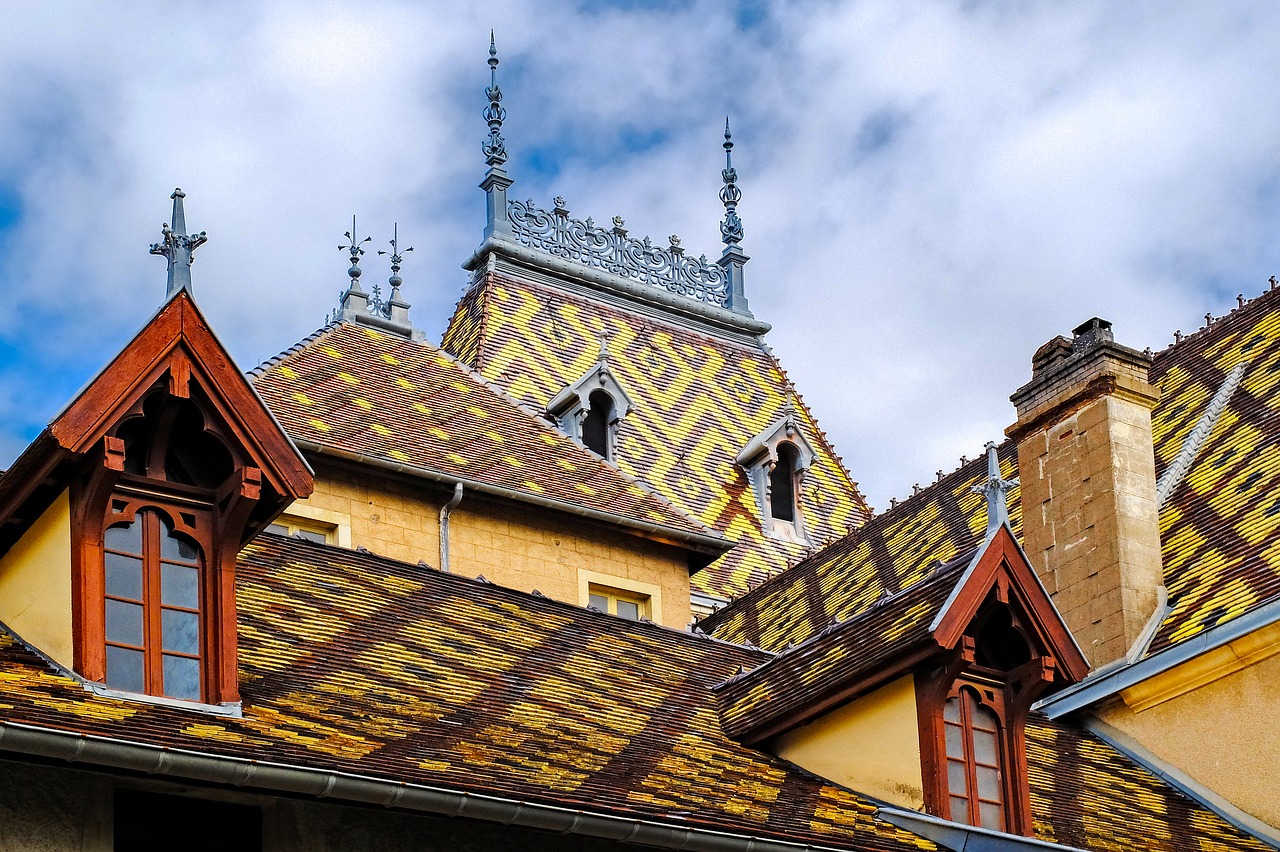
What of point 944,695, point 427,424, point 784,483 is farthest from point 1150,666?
point 784,483

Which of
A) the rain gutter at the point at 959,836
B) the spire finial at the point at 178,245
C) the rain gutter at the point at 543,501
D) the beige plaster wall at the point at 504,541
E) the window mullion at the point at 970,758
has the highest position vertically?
the rain gutter at the point at 543,501

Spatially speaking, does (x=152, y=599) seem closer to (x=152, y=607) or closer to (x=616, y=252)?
(x=152, y=607)

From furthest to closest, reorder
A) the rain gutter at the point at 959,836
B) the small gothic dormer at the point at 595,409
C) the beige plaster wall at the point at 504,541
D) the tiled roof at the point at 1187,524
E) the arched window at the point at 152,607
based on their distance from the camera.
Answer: the small gothic dormer at the point at 595,409 → the beige plaster wall at the point at 504,541 → the tiled roof at the point at 1187,524 → the rain gutter at the point at 959,836 → the arched window at the point at 152,607

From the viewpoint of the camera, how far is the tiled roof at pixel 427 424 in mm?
22453

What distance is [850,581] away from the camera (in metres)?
25.8

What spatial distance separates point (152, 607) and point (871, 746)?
16.2 feet

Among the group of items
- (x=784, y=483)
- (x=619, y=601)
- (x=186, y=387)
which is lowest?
(x=186, y=387)

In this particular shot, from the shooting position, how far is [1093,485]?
1941 cm

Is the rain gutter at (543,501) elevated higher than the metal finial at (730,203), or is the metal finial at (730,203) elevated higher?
the metal finial at (730,203)

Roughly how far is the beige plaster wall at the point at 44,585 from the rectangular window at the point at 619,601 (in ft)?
38.3

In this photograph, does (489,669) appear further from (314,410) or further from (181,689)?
(314,410)

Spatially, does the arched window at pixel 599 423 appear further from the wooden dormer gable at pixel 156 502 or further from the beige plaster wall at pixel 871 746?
the wooden dormer gable at pixel 156 502

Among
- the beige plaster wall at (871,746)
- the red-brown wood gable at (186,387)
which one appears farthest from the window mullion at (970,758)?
the red-brown wood gable at (186,387)

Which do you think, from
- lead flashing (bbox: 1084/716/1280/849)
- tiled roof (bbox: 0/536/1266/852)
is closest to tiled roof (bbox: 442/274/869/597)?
lead flashing (bbox: 1084/716/1280/849)
